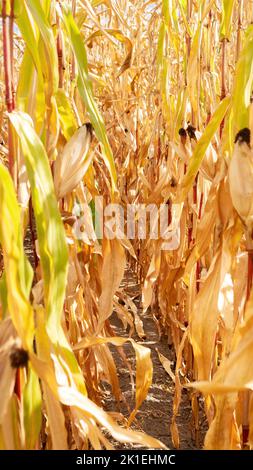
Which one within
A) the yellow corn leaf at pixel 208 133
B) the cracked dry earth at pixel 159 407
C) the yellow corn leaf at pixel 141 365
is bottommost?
the cracked dry earth at pixel 159 407

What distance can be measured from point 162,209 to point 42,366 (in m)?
0.91

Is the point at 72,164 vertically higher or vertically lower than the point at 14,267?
higher

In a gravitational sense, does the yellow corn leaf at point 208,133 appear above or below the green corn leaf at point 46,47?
below

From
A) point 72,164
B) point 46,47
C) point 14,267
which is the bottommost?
point 14,267

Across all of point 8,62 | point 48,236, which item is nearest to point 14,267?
point 48,236

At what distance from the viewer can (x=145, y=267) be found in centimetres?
174

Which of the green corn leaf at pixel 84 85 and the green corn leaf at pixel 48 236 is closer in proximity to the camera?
the green corn leaf at pixel 48 236

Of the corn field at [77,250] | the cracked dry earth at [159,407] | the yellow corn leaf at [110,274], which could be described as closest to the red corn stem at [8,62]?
the corn field at [77,250]

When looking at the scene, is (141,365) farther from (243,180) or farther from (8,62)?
(8,62)

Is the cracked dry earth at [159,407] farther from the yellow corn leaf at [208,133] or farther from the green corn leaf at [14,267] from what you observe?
the green corn leaf at [14,267]

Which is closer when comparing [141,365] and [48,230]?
[48,230]

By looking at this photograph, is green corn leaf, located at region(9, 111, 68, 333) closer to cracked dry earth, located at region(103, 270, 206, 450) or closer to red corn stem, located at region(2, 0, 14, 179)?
red corn stem, located at region(2, 0, 14, 179)

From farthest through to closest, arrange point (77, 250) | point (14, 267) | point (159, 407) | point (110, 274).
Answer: point (159, 407), point (77, 250), point (110, 274), point (14, 267)

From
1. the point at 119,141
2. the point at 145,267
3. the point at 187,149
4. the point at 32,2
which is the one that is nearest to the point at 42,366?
the point at 32,2
